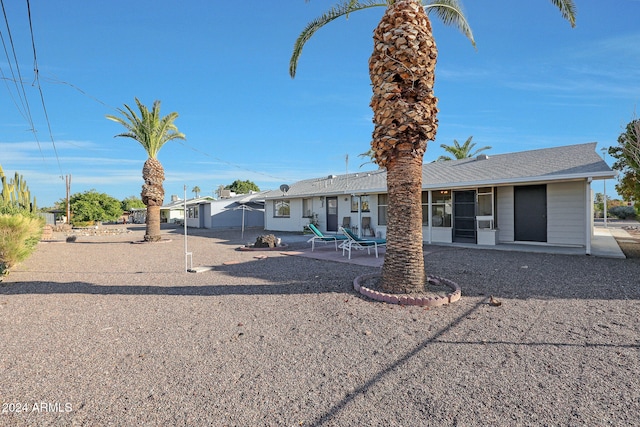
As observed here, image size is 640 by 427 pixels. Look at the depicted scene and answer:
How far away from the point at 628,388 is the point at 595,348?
90 cm

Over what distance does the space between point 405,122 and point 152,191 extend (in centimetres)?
1683

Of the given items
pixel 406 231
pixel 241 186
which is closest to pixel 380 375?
pixel 406 231

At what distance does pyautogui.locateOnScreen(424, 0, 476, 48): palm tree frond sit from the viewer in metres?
7.56

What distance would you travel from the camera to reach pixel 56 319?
4949 mm

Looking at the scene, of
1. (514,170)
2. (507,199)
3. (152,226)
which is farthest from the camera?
(152,226)

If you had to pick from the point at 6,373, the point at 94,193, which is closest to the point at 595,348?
the point at 6,373

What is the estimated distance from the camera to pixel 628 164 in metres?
10.6

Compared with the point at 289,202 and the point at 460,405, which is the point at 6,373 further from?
the point at 289,202

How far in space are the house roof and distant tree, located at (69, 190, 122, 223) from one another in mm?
26927

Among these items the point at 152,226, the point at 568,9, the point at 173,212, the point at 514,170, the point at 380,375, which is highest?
the point at 568,9

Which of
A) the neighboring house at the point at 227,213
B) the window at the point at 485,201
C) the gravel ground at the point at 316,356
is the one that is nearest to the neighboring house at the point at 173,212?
the neighboring house at the point at 227,213

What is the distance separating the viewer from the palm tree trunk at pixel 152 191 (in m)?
18.3

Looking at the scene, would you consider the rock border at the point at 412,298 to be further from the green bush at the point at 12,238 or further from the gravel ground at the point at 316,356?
the green bush at the point at 12,238

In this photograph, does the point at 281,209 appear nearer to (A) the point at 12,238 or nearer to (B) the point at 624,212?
(A) the point at 12,238
